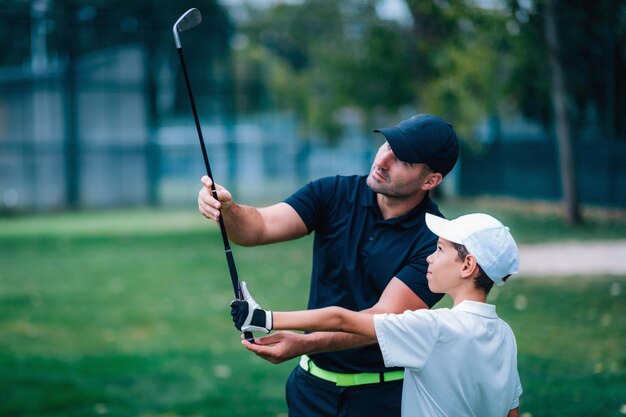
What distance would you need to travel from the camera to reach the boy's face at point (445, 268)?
2.86 meters

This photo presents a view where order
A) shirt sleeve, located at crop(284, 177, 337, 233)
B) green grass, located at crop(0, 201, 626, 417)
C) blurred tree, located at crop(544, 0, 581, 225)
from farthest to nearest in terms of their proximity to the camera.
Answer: blurred tree, located at crop(544, 0, 581, 225)
green grass, located at crop(0, 201, 626, 417)
shirt sleeve, located at crop(284, 177, 337, 233)

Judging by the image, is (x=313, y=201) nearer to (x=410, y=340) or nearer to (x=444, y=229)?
(x=444, y=229)

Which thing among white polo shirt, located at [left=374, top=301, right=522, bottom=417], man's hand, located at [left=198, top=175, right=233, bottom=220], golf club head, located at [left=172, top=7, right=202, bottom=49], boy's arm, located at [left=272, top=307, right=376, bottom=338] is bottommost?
white polo shirt, located at [left=374, top=301, right=522, bottom=417]

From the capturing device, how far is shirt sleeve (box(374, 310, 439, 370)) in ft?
8.98

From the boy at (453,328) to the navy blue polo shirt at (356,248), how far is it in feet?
1.32

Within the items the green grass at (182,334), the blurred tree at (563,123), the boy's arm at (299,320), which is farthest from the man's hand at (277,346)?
the blurred tree at (563,123)

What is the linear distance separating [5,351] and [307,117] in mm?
18601

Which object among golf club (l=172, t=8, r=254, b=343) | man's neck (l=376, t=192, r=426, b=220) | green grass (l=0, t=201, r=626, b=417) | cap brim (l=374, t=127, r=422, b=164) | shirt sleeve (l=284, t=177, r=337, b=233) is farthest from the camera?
green grass (l=0, t=201, r=626, b=417)

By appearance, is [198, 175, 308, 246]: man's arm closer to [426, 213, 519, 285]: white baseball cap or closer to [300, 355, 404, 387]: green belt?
[300, 355, 404, 387]: green belt

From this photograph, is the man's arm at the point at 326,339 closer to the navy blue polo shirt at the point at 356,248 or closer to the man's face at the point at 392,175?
the navy blue polo shirt at the point at 356,248

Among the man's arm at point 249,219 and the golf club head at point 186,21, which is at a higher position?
the golf club head at point 186,21

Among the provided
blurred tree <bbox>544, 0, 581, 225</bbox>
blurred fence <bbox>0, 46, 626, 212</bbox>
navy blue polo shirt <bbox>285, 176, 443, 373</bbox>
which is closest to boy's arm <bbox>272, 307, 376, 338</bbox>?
navy blue polo shirt <bbox>285, 176, 443, 373</bbox>

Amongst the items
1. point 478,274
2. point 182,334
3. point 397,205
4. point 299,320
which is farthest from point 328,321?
point 182,334

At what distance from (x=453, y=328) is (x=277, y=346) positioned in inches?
22.5
